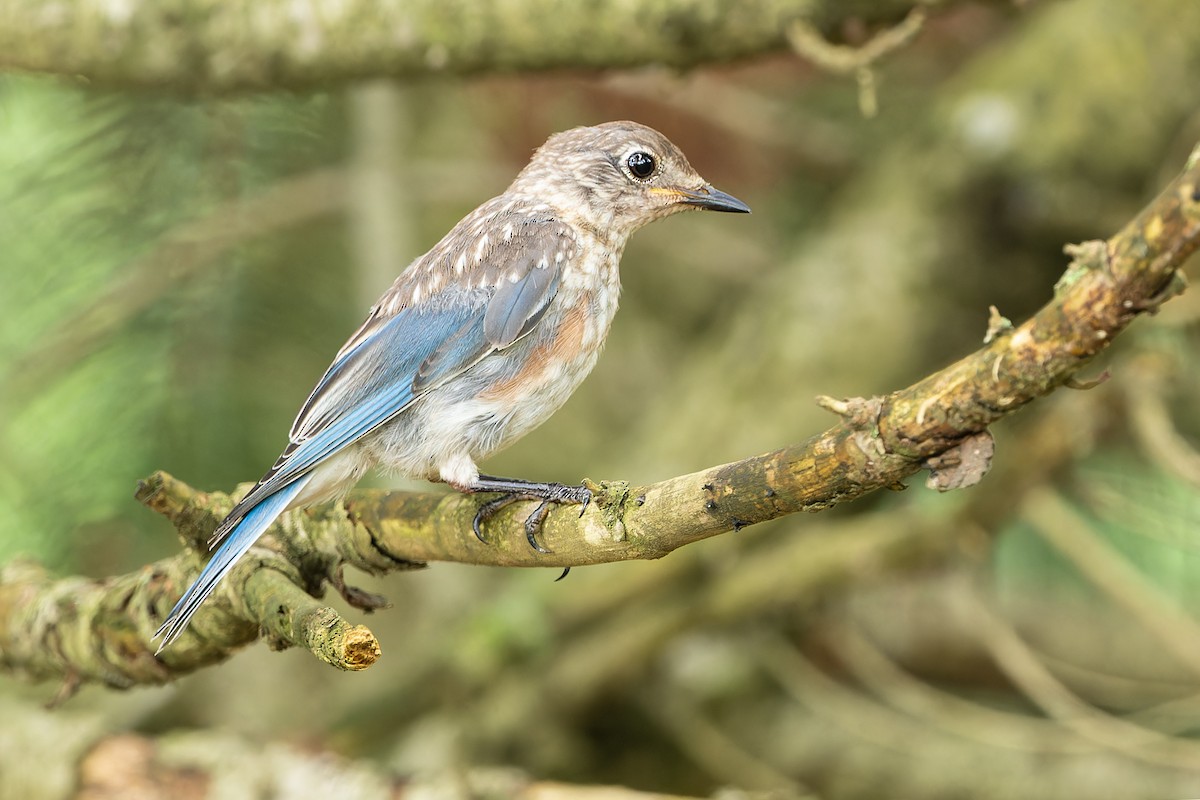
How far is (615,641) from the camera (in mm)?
5188

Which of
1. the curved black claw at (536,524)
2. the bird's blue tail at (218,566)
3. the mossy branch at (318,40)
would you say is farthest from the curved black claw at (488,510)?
the mossy branch at (318,40)

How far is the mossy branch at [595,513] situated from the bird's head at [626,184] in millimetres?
1116

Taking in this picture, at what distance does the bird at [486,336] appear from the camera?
331cm

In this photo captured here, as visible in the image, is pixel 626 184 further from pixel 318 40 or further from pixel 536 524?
pixel 536 524

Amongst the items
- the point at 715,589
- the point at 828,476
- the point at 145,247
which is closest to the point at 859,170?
the point at 715,589

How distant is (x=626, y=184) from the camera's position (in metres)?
3.75

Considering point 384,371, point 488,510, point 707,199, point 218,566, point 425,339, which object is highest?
point 707,199

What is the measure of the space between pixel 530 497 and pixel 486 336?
663 mm

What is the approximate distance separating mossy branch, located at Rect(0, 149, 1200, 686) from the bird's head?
1.12 meters

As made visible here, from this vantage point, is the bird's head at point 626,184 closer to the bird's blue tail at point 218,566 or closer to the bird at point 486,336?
the bird at point 486,336

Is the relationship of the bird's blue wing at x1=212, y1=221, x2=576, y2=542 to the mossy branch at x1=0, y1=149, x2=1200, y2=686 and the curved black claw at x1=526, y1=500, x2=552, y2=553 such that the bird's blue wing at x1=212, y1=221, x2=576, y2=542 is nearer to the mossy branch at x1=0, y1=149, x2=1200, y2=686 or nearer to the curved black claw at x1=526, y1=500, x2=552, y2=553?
the mossy branch at x1=0, y1=149, x2=1200, y2=686

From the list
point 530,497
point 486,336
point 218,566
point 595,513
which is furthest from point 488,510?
point 486,336

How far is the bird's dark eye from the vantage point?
3713 millimetres

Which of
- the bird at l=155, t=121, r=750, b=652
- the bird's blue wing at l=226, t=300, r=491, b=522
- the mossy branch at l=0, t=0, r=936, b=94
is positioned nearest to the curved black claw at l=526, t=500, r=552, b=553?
the bird at l=155, t=121, r=750, b=652
